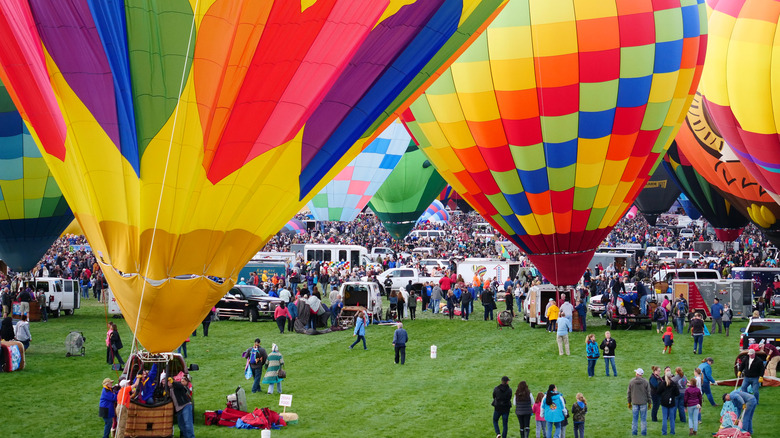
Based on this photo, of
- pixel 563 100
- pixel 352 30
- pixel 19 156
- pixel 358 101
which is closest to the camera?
pixel 352 30

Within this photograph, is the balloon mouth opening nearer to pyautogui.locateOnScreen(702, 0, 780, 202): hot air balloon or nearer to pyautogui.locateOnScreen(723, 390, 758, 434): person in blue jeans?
pyautogui.locateOnScreen(723, 390, 758, 434): person in blue jeans

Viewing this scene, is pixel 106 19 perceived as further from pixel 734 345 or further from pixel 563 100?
pixel 734 345

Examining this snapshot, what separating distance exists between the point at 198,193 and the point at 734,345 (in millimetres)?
13817

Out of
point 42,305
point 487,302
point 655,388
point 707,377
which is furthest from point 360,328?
point 42,305

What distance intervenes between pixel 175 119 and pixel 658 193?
39904 millimetres

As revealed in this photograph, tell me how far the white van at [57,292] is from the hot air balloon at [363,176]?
43.8ft

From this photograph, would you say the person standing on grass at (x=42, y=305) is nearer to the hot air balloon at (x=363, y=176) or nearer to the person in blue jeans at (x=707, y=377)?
the hot air balloon at (x=363, y=176)

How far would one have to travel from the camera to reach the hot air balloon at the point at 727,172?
1203 inches

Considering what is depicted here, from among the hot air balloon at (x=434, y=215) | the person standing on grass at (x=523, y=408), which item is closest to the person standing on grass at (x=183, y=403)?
the person standing on grass at (x=523, y=408)

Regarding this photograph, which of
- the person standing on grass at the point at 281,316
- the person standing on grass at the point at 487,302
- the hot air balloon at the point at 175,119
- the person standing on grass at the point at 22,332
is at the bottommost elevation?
the person standing on grass at the point at 22,332

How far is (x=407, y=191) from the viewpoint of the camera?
1641 inches

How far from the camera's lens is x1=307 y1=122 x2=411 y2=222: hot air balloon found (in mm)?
38062

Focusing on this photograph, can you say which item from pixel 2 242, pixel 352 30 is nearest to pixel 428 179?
pixel 2 242

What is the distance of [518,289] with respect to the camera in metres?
29.1
